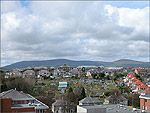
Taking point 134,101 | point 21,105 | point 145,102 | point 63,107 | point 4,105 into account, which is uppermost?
point 4,105

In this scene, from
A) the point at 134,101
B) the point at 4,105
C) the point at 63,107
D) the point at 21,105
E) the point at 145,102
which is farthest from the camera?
the point at 134,101

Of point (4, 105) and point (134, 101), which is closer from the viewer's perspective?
point (4, 105)

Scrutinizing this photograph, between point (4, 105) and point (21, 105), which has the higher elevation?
point (4, 105)

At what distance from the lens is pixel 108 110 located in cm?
2567

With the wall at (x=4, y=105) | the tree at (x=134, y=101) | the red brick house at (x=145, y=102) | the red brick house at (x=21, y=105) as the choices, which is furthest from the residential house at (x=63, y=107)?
the wall at (x=4, y=105)

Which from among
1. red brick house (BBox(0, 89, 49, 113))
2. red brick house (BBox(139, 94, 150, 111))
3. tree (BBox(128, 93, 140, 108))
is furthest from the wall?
tree (BBox(128, 93, 140, 108))

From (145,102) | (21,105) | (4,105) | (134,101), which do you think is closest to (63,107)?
(145,102)

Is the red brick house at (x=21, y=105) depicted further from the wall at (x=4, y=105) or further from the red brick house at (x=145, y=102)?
the red brick house at (x=145, y=102)

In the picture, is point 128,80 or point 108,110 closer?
point 108,110

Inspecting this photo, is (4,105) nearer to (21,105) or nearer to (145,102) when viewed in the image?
(21,105)

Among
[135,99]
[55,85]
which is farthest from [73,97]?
[55,85]

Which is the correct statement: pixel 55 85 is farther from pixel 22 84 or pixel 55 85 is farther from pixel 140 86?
pixel 140 86

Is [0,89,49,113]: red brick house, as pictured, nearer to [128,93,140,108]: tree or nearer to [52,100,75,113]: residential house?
[52,100,75,113]: residential house

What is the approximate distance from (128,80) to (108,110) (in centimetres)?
5113
